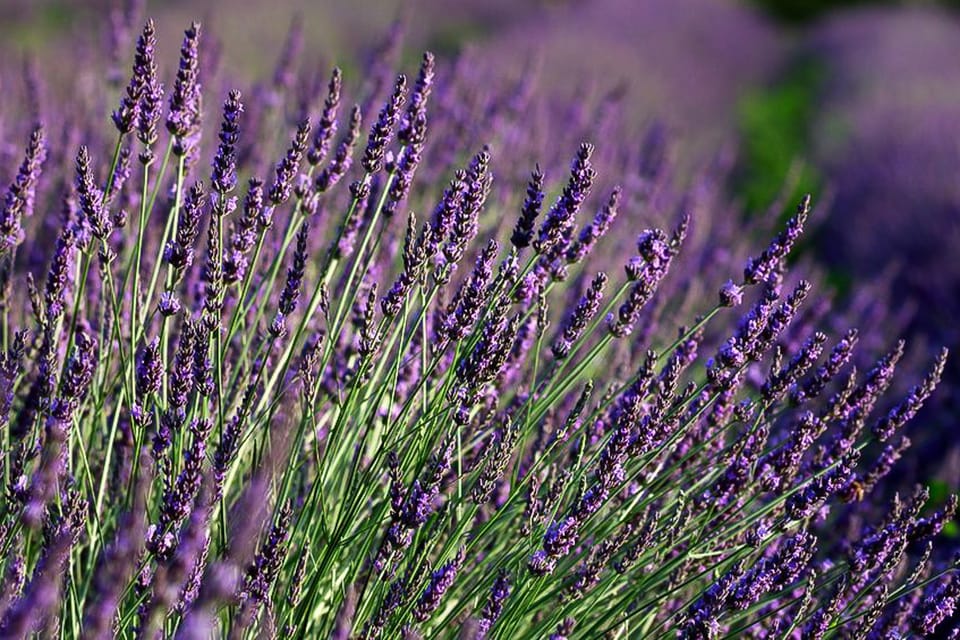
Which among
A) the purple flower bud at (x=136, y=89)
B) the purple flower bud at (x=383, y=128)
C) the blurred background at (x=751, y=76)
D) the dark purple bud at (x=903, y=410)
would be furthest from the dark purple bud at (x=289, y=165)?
the blurred background at (x=751, y=76)

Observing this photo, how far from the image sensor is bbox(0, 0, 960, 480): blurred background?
4.93m

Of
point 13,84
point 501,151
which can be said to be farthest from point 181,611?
point 13,84

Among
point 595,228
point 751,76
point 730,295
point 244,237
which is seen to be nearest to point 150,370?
point 244,237

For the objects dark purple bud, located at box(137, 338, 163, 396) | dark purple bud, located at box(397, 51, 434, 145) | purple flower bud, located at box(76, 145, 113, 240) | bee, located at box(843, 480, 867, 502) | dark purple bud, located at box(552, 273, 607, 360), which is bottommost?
dark purple bud, located at box(137, 338, 163, 396)

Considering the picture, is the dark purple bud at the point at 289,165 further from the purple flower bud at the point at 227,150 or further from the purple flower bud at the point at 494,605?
the purple flower bud at the point at 494,605

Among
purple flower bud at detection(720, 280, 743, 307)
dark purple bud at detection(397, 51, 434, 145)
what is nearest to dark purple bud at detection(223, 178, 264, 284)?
dark purple bud at detection(397, 51, 434, 145)

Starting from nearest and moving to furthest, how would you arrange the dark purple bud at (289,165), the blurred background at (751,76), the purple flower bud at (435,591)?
1. the purple flower bud at (435,591)
2. the dark purple bud at (289,165)
3. the blurred background at (751,76)

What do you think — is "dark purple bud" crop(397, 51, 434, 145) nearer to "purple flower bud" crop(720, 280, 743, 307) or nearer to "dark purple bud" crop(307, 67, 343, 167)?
"dark purple bud" crop(307, 67, 343, 167)

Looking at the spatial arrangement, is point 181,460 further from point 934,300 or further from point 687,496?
point 934,300

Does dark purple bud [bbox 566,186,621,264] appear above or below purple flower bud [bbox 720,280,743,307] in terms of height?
above

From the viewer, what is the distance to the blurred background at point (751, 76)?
493 cm

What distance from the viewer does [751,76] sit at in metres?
10.2

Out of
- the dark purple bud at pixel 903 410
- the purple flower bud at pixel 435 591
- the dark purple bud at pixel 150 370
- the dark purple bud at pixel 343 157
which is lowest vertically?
the purple flower bud at pixel 435 591

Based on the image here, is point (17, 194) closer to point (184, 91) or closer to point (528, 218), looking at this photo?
point (184, 91)
